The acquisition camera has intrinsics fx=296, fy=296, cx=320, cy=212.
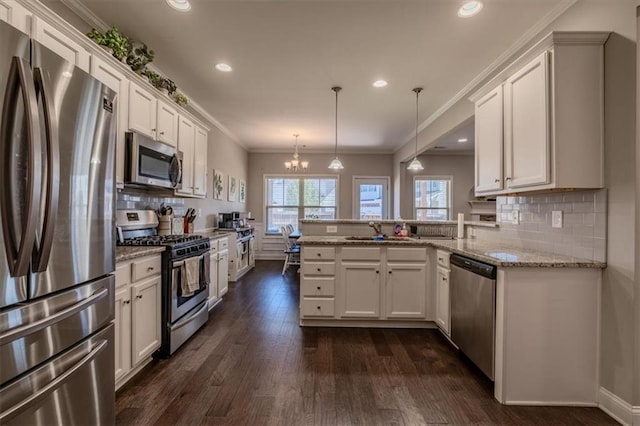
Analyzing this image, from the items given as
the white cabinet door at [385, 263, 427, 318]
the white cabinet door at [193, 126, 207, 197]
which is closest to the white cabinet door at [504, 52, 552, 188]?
the white cabinet door at [385, 263, 427, 318]

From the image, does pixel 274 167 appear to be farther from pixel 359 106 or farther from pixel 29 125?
pixel 29 125

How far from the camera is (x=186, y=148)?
3.43 m

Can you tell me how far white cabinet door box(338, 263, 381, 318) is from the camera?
3066 mm

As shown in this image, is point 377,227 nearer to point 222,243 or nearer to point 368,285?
point 368,285

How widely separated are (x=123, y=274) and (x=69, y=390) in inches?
30.5

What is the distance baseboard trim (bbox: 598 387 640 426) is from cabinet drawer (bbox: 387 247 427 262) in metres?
1.55

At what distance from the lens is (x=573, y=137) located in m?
1.91

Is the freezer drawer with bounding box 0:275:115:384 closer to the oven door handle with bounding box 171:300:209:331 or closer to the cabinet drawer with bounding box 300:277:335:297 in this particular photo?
the oven door handle with bounding box 171:300:209:331

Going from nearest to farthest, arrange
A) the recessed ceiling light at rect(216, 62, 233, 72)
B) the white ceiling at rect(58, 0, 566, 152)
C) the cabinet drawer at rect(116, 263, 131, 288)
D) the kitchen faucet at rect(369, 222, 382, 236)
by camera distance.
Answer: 1. the cabinet drawer at rect(116, 263, 131, 288)
2. the white ceiling at rect(58, 0, 566, 152)
3. the recessed ceiling light at rect(216, 62, 233, 72)
4. the kitchen faucet at rect(369, 222, 382, 236)

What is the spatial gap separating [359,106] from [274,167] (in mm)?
3637

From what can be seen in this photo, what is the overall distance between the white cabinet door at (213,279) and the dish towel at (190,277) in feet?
2.35

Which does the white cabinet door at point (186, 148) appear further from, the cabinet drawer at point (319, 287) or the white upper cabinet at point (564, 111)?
the white upper cabinet at point (564, 111)

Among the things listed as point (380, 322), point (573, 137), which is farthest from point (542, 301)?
point (380, 322)

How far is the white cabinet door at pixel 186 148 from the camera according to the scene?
10.9 feet
